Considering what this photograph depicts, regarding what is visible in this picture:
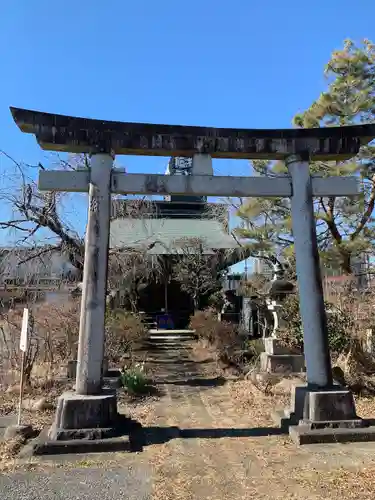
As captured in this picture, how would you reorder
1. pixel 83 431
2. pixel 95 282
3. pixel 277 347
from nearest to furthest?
1. pixel 83 431
2. pixel 95 282
3. pixel 277 347

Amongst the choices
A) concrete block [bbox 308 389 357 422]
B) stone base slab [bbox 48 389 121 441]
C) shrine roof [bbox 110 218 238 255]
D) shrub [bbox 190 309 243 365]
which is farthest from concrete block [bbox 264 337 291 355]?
shrine roof [bbox 110 218 238 255]

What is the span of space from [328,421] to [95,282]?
3403 mm

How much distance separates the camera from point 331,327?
30.7 ft

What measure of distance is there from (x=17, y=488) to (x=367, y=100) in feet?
41.5

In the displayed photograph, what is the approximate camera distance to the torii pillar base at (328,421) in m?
5.12

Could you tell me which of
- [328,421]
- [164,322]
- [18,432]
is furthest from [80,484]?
[164,322]

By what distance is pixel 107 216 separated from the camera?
19.0ft

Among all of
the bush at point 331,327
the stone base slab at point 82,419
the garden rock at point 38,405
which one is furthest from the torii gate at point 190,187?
the bush at point 331,327

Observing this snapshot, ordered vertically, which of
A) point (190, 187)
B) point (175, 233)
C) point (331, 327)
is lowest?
point (331, 327)

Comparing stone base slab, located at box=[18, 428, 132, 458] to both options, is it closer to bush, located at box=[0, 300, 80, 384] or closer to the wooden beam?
the wooden beam

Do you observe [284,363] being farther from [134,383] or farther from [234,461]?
[234,461]

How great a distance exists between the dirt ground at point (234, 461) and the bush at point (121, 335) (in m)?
4.12

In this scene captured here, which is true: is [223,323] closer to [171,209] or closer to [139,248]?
[139,248]

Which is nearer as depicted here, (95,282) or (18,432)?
(18,432)
